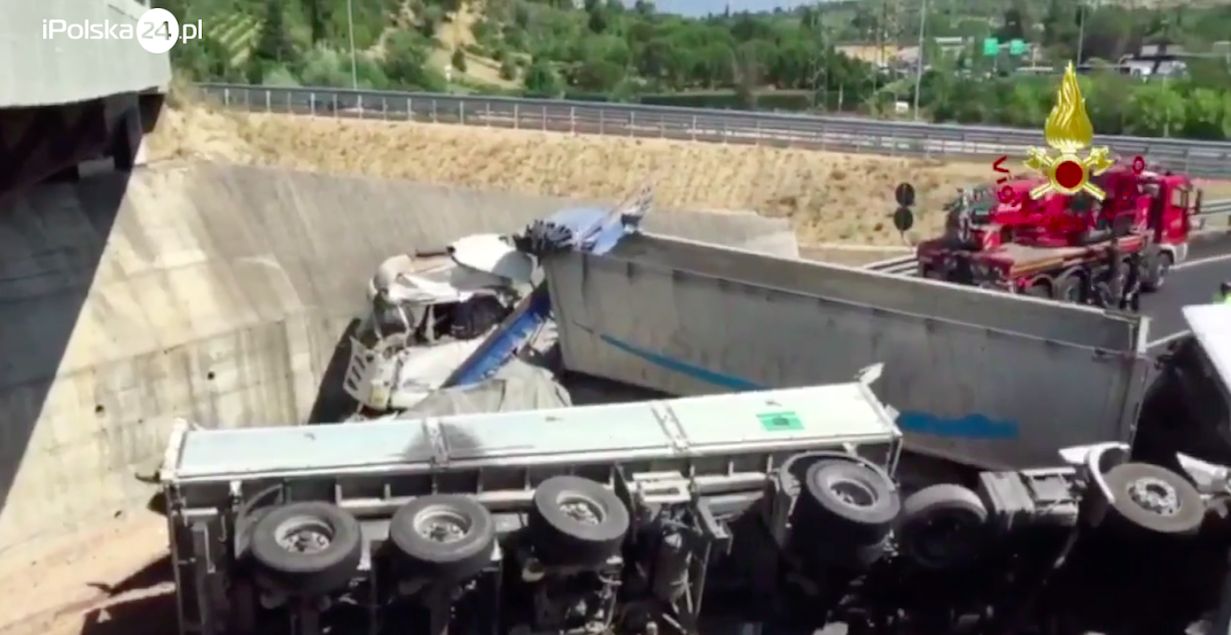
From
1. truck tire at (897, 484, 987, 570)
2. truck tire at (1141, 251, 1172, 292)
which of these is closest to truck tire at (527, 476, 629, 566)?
truck tire at (897, 484, 987, 570)

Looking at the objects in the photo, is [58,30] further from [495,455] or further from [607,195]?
[607,195]

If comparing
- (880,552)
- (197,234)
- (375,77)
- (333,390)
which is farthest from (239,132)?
(375,77)

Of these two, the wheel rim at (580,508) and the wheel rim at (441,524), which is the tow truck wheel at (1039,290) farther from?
the wheel rim at (441,524)

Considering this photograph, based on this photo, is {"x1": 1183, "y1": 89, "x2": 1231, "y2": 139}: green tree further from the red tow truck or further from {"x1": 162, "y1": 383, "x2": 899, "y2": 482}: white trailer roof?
{"x1": 162, "y1": 383, "x2": 899, "y2": 482}: white trailer roof

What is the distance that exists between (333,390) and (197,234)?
9.15 ft

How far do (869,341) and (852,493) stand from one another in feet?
12.1

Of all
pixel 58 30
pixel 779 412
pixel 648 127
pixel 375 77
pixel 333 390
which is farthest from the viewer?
pixel 375 77

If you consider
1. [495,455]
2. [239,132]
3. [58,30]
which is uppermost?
[58,30]

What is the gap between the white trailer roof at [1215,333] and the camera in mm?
9023

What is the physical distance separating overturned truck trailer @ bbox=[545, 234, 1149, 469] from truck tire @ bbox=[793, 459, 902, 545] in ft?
9.63

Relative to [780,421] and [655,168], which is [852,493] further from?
[655,168]

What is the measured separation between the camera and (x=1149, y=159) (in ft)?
101

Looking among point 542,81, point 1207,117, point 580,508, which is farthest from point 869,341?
point 542,81

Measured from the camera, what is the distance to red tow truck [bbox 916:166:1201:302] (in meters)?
18.2
